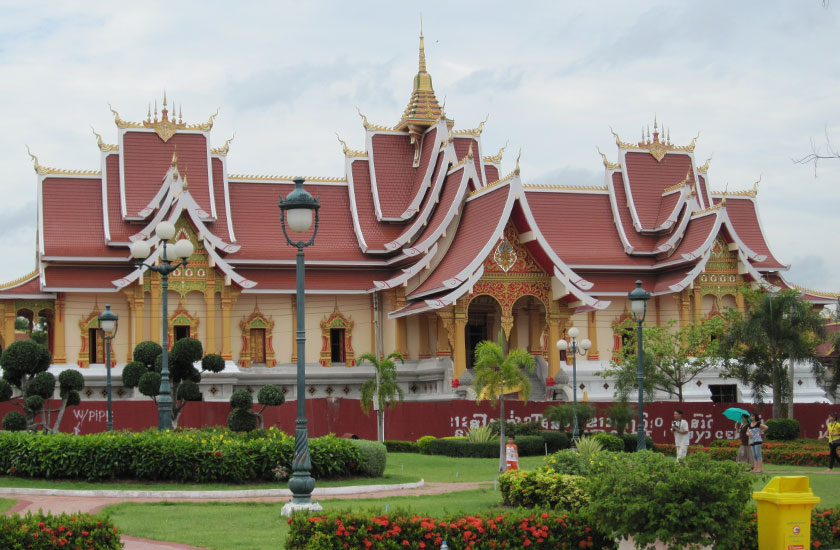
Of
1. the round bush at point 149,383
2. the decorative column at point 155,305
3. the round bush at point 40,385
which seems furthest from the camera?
the decorative column at point 155,305

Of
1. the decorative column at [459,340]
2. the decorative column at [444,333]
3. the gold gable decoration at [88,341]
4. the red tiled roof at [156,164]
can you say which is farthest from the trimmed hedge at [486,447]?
the red tiled roof at [156,164]

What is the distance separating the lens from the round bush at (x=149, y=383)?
27312mm

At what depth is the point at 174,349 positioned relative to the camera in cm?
2745

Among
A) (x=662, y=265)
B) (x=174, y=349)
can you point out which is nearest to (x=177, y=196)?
(x=174, y=349)

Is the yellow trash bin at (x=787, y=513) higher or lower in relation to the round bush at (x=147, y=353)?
lower

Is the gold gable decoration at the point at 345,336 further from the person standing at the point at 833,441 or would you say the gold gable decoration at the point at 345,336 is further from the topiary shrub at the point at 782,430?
the person standing at the point at 833,441

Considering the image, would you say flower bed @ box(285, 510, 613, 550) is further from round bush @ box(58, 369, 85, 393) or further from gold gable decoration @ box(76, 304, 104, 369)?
gold gable decoration @ box(76, 304, 104, 369)

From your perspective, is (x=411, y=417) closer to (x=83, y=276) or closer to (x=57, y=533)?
(x=83, y=276)

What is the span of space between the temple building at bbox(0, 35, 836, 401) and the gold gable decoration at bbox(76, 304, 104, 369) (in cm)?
6

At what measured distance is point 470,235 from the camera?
132 ft

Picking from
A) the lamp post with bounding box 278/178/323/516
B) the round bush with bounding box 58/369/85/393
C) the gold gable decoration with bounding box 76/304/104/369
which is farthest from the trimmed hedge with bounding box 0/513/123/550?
the gold gable decoration with bounding box 76/304/104/369

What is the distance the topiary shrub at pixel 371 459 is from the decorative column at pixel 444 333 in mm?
16277

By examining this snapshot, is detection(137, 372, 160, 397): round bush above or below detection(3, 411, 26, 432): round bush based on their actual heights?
above

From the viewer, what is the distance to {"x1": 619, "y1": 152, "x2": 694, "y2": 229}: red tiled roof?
45.6 meters
